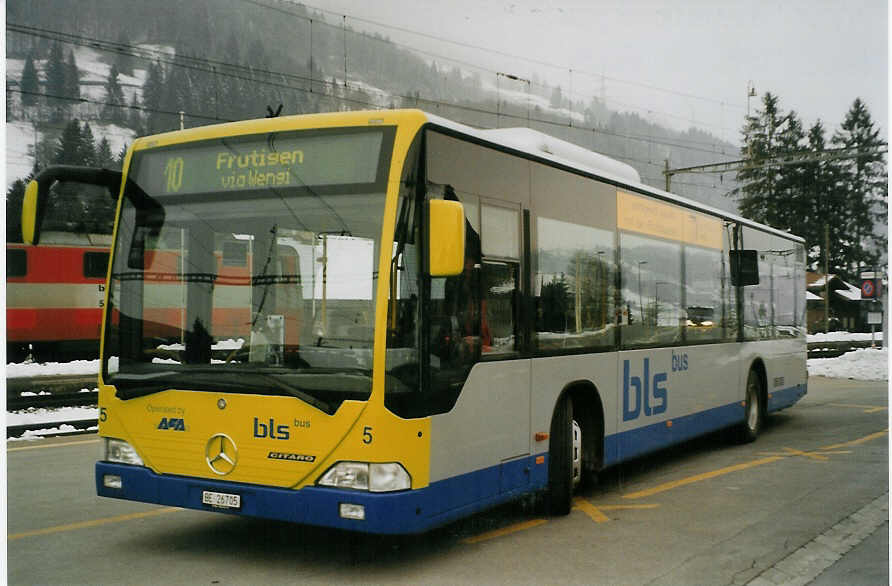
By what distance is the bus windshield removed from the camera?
5.91 m

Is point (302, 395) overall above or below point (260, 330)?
below

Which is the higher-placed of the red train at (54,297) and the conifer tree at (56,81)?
the conifer tree at (56,81)

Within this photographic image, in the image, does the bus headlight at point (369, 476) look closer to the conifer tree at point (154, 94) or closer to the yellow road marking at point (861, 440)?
the yellow road marking at point (861, 440)

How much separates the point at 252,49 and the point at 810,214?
45.5m

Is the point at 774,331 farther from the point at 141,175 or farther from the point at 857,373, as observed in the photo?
the point at 857,373

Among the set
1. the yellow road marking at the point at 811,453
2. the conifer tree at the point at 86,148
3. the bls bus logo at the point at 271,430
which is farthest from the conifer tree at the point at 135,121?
the bls bus logo at the point at 271,430

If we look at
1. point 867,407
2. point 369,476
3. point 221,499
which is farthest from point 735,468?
point 867,407

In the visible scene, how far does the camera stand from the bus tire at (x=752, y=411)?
41.1 feet

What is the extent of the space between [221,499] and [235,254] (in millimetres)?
1550

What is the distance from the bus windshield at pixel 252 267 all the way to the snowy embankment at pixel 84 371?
7.09 m

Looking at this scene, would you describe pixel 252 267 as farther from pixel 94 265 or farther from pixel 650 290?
pixel 94 265

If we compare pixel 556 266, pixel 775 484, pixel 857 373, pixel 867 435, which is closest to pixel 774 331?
pixel 867 435

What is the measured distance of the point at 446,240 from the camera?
575cm

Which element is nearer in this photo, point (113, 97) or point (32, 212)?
point (32, 212)
